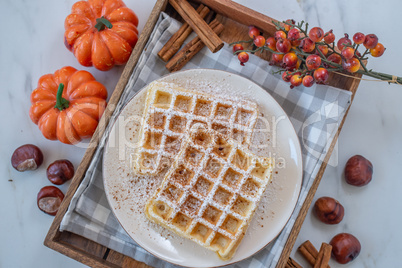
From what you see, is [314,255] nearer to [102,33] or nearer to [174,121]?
[174,121]

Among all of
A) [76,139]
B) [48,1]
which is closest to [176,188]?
[76,139]

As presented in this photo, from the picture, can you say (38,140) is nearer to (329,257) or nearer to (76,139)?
(76,139)

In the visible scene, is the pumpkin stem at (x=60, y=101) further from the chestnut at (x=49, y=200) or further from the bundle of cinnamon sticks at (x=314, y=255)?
the bundle of cinnamon sticks at (x=314, y=255)

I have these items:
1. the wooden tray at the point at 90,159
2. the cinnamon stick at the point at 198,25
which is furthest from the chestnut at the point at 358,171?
the cinnamon stick at the point at 198,25

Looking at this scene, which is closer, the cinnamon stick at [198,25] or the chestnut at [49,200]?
the cinnamon stick at [198,25]

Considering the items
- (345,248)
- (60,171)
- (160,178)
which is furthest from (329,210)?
(60,171)

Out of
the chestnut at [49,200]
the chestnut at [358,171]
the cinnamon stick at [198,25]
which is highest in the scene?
the cinnamon stick at [198,25]
